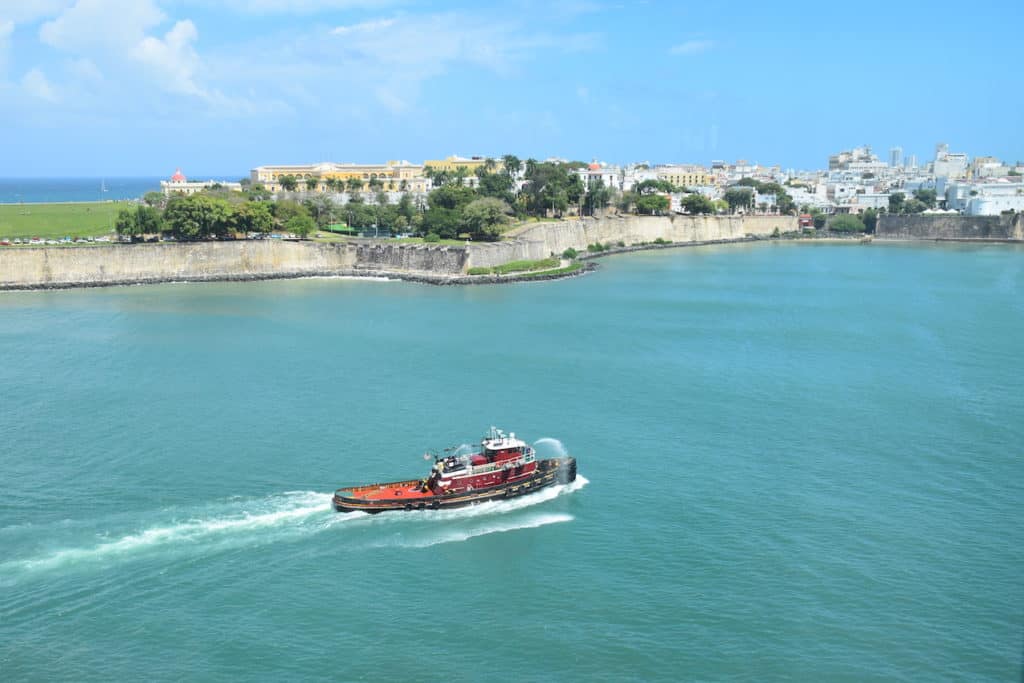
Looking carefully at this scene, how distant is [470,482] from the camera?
48.8 ft

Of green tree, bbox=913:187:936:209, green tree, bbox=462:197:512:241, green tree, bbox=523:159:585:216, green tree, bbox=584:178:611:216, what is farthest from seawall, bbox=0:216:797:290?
green tree, bbox=913:187:936:209

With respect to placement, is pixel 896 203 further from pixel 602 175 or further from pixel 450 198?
pixel 450 198

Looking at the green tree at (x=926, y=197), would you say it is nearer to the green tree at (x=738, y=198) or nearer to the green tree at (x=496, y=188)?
the green tree at (x=738, y=198)

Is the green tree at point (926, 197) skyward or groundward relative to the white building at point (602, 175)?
groundward

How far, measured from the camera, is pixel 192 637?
35.8 ft

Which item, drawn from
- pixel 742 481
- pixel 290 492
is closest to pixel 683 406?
pixel 742 481

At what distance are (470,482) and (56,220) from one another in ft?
138

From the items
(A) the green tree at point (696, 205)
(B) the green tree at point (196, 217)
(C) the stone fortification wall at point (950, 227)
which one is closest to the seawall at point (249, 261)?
(B) the green tree at point (196, 217)

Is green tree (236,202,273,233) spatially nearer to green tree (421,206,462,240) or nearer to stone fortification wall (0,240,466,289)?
stone fortification wall (0,240,466,289)

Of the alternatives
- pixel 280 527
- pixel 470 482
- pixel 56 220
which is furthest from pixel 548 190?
pixel 280 527

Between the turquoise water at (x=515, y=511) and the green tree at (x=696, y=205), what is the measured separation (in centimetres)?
4058

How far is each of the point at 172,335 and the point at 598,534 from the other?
17578mm

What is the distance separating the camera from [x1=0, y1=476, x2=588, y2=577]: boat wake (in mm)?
12617

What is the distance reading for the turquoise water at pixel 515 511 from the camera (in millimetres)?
10836
